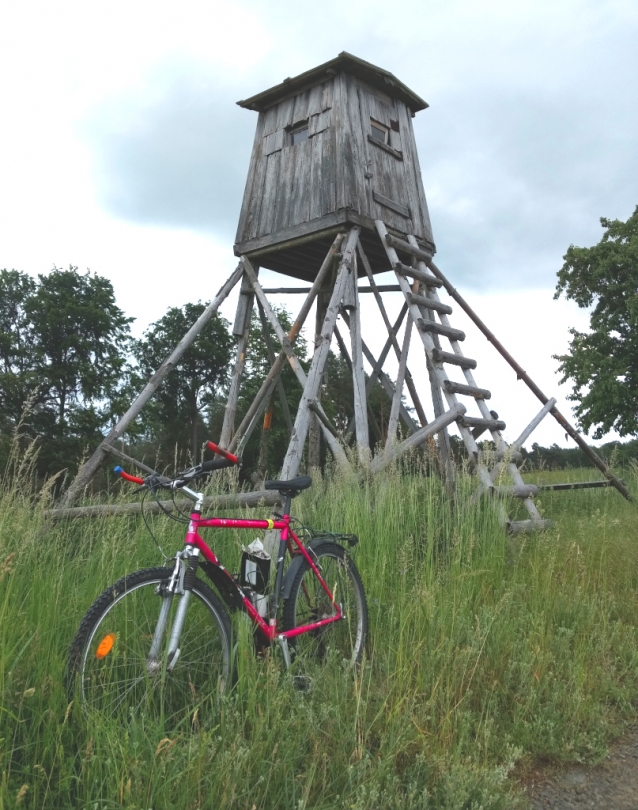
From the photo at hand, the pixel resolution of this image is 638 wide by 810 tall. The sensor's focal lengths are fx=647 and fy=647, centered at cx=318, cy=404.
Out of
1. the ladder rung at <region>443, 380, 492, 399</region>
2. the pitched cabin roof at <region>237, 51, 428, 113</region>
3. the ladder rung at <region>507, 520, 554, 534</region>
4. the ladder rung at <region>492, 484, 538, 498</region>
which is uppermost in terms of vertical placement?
the pitched cabin roof at <region>237, 51, 428, 113</region>

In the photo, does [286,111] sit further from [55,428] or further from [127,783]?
[55,428]

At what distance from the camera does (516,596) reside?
4375 mm

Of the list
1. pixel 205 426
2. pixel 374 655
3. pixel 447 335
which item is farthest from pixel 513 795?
pixel 205 426

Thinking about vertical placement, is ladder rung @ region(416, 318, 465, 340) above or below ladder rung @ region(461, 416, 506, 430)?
above

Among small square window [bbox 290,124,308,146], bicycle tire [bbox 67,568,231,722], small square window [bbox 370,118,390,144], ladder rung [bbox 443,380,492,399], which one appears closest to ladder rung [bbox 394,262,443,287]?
ladder rung [bbox 443,380,492,399]

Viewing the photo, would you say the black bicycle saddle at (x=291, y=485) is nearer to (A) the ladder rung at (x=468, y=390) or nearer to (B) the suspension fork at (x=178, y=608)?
(B) the suspension fork at (x=178, y=608)

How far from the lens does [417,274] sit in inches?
344

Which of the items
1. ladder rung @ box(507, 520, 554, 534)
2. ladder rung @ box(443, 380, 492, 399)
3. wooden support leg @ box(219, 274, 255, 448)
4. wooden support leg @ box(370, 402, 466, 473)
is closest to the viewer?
ladder rung @ box(507, 520, 554, 534)

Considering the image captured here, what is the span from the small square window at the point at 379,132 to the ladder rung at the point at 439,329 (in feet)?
11.6

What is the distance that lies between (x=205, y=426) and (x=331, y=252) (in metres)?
18.5

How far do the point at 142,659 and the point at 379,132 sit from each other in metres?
9.22

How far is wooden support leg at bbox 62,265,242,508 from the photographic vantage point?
8016 mm

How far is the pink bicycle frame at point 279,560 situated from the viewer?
294cm

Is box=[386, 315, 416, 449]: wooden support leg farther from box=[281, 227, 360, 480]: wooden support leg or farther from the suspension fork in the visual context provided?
the suspension fork
